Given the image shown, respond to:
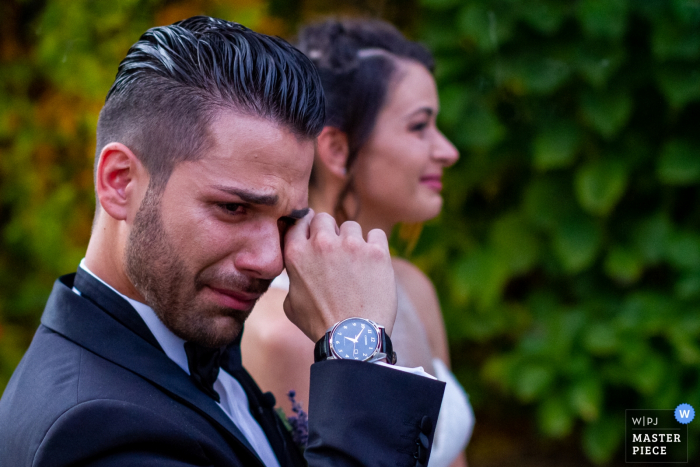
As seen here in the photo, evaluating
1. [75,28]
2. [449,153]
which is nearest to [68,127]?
[75,28]

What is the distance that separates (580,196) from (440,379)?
4.98 ft

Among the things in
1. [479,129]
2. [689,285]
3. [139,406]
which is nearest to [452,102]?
[479,129]

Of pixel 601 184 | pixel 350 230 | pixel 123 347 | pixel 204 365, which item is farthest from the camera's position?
pixel 601 184

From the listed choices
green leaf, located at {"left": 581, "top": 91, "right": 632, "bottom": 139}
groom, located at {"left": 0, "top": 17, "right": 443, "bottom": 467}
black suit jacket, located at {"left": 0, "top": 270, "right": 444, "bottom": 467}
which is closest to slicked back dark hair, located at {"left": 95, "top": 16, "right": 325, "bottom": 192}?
groom, located at {"left": 0, "top": 17, "right": 443, "bottom": 467}

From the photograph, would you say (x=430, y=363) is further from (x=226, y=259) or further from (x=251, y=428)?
(x=226, y=259)

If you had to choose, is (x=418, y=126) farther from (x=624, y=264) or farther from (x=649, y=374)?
(x=649, y=374)

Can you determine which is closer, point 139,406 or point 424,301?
point 139,406

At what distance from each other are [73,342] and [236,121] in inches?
22.9

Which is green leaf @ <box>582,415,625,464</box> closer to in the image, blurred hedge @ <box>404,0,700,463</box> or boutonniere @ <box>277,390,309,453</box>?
blurred hedge @ <box>404,0,700,463</box>

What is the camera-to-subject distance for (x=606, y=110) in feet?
11.5

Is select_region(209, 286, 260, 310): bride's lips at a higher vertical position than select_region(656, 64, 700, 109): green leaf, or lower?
lower

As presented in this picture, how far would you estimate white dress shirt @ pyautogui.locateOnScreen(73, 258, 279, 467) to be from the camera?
145 cm

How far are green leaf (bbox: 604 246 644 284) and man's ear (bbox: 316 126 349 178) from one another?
1953mm

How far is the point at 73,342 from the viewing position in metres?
1.34
